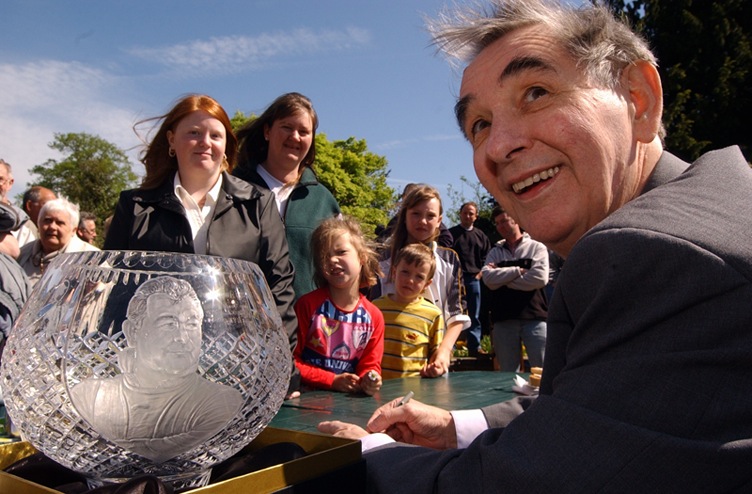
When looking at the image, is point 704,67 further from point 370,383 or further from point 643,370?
point 643,370

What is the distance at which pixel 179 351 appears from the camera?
0.67 m

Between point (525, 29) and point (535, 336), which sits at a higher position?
point (525, 29)

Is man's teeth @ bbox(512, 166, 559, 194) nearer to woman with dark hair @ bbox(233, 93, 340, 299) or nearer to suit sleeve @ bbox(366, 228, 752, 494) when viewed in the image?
suit sleeve @ bbox(366, 228, 752, 494)

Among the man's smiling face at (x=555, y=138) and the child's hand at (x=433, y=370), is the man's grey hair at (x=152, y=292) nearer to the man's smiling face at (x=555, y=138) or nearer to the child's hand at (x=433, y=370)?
the man's smiling face at (x=555, y=138)

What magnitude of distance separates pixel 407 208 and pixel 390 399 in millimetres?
2992

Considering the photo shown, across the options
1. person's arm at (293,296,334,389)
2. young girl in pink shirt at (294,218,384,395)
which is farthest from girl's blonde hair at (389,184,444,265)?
person's arm at (293,296,334,389)

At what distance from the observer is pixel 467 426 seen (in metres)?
1.37

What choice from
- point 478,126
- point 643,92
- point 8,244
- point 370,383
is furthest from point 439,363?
point 8,244

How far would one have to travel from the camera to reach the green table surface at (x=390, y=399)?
1.85m

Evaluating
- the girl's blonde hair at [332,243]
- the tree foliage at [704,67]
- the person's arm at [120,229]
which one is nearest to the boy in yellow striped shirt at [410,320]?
the girl's blonde hair at [332,243]

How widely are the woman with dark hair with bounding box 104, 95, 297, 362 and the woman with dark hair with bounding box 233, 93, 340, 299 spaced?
25.7 inches

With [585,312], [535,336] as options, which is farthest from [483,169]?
[535,336]

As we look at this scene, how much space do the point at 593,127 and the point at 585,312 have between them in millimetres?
529

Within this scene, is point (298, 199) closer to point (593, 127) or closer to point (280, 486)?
point (593, 127)
